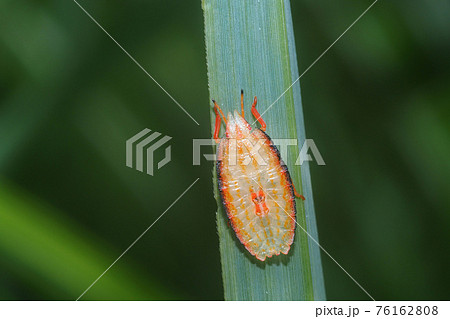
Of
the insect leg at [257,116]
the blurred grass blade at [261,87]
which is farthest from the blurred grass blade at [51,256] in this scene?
the insect leg at [257,116]

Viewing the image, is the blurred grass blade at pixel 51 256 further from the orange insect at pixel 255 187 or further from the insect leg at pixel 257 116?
the insect leg at pixel 257 116

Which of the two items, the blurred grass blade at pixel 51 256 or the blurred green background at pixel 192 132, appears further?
the blurred green background at pixel 192 132

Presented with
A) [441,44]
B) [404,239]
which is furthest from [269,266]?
[441,44]

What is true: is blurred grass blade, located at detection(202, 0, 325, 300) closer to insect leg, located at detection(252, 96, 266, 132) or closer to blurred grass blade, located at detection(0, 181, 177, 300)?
insect leg, located at detection(252, 96, 266, 132)

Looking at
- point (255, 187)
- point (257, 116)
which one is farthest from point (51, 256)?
point (257, 116)

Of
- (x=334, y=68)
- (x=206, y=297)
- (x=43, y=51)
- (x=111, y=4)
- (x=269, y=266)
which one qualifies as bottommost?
(x=206, y=297)

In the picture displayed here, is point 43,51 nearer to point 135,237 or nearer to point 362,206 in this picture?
point 135,237

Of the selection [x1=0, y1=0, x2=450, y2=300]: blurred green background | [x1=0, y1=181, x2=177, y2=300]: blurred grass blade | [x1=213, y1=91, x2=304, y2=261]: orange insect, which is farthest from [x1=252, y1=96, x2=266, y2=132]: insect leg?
[x1=0, y1=181, x2=177, y2=300]: blurred grass blade
